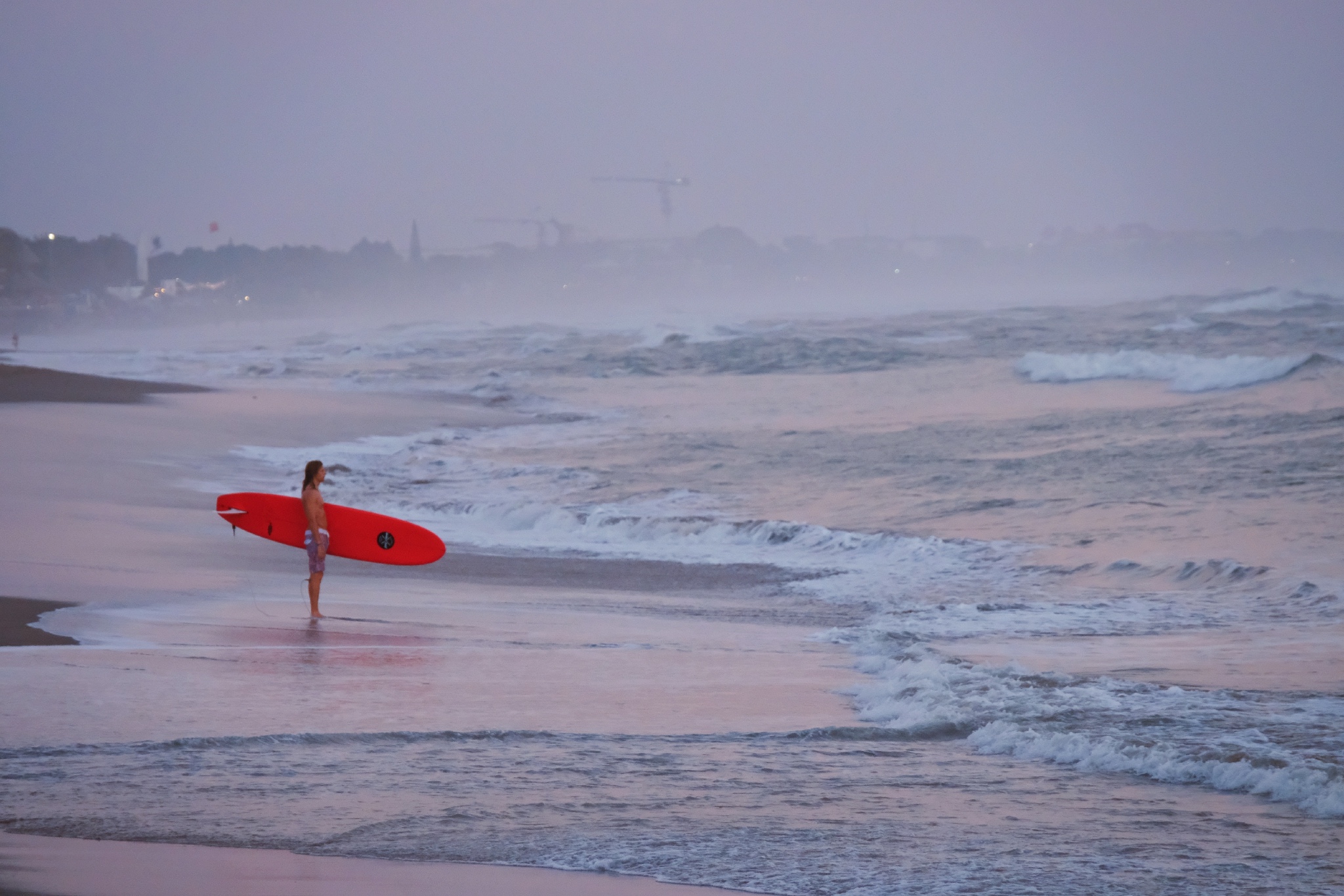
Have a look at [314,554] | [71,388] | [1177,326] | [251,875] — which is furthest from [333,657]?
[1177,326]

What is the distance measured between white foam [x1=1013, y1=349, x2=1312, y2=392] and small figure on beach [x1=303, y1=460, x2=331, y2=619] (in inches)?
938

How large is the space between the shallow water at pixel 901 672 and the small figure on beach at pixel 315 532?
1.42 ft

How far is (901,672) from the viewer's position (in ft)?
23.5

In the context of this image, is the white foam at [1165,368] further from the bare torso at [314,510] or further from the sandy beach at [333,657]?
the bare torso at [314,510]

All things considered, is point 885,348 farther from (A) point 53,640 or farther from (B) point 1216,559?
(A) point 53,640

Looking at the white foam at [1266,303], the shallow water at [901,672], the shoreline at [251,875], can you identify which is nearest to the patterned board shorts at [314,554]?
the shallow water at [901,672]

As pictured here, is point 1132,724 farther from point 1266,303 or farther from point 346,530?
point 1266,303

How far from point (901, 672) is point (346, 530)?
15.8 ft

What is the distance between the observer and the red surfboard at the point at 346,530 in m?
10.0

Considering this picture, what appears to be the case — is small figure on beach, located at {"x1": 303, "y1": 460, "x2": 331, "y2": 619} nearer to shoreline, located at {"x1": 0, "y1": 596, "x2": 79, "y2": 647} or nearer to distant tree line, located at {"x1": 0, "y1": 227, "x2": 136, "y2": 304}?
shoreline, located at {"x1": 0, "y1": 596, "x2": 79, "y2": 647}

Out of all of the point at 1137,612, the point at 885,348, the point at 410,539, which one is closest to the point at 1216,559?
the point at 1137,612

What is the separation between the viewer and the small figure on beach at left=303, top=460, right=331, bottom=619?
8.36m

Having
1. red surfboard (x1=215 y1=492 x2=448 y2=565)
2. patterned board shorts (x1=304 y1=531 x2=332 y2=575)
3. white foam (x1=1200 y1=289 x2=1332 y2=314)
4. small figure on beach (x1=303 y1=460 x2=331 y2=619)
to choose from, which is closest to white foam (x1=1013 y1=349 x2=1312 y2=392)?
red surfboard (x1=215 y1=492 x2=448 y2=565)

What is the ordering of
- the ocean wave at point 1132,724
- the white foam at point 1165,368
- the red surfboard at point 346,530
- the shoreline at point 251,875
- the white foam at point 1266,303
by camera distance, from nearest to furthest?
the shoreline at point 251,875 < the ocean wave at point 1132,724 < the red surfboard at point 346,530 < the white foam at point 1165,368 < the white foam at point 1266,303
